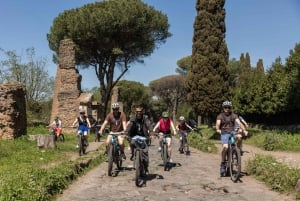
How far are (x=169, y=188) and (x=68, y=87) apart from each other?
2306 cm

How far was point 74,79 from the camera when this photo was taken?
31828mm

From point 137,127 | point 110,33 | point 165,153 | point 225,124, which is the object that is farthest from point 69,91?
point 225,124

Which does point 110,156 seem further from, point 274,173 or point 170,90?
point 170,90

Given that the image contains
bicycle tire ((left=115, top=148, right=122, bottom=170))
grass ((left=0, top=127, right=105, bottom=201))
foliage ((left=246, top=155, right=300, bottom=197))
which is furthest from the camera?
bicycle tire ((left=115, top=148, right=122, bottom=170))

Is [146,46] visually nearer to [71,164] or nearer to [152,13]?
[152,13]

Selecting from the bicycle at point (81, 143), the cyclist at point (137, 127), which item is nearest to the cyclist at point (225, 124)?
the cyclist at point (137, 127)

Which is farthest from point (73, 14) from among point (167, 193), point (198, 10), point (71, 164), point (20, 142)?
point (167, 193)

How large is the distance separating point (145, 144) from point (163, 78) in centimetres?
6387

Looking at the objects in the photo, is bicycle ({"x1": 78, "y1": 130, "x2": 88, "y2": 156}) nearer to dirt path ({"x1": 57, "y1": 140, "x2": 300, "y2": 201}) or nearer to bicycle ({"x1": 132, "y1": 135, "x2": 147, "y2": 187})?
dirt path ({"x1": 57, "y1": 140, "x2": 300, "y2": 201})

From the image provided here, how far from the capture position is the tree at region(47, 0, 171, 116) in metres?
39.3

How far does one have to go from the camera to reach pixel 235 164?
1124 centimetres

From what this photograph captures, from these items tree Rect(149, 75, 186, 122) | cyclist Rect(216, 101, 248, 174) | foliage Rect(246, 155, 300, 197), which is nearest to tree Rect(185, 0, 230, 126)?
foliage Rect(246, 155, 300, 197)

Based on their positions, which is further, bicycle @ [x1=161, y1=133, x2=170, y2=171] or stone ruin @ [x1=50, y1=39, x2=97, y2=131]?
stone ruin @ [x1=50, y1=39, x2=97, y2=131]

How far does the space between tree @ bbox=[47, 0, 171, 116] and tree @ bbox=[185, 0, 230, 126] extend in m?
11.6
